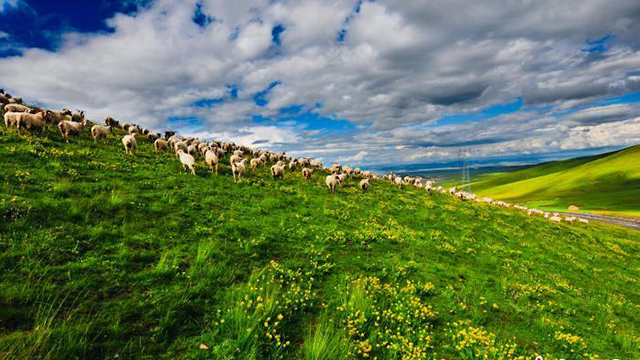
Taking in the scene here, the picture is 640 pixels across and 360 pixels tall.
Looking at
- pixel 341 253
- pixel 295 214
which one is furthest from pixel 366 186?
pixel 341 253

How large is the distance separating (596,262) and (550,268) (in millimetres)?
10624

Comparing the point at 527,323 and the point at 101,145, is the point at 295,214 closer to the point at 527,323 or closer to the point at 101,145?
the point at 527,323

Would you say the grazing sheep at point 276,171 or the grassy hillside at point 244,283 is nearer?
the grassy hillside at point 244,283

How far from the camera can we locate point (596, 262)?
2264 cm

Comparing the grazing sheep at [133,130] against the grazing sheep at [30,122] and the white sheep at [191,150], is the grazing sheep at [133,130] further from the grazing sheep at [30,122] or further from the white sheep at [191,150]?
the grazing sheep at [30,122]

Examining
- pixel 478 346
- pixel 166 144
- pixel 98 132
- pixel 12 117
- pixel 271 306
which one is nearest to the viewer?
pixel 271 306

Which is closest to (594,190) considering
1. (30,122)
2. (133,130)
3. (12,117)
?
(133,130)

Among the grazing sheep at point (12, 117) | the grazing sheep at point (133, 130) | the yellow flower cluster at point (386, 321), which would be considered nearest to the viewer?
the yellow flower cluster at point (386, 321)

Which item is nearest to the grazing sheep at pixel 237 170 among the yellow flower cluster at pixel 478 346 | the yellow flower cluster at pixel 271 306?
the yellow flower cluster at pixel 271 306

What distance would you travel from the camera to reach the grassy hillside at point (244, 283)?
5.64m

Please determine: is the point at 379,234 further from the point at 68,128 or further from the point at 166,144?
the point at 68,128

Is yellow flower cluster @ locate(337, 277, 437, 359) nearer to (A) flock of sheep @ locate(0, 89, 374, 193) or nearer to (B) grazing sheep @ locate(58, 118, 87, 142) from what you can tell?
(A) flock of sheep @ locate(0, 89, 374, 193)

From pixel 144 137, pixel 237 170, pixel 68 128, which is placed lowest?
pixel 237 170

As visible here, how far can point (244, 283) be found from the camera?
8125mm
